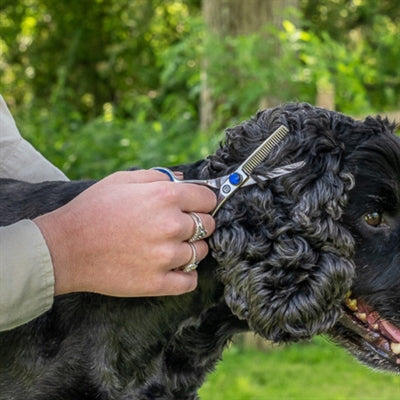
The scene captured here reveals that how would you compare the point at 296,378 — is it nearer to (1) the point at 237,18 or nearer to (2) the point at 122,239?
(1) the point at 237,18

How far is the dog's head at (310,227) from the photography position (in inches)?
96.5

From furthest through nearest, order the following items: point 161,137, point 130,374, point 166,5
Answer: point 166,5, point 161,137, point 130,374

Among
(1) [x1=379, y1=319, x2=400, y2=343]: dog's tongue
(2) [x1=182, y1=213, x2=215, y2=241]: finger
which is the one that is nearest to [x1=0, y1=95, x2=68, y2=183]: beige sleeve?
(2) [x1=182, y1=213, x2=215, y2=241]: finger

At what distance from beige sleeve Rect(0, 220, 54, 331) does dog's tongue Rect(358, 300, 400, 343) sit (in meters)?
1.02

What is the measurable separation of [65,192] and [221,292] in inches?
24.7

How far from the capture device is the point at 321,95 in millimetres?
7410

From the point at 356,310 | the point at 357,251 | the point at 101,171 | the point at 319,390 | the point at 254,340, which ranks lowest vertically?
the point at 254,340

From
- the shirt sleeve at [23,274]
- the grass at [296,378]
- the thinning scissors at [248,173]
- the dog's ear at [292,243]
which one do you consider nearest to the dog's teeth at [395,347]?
the dog's ear at [292,243]

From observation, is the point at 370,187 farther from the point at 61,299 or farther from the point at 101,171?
the point at 101,171

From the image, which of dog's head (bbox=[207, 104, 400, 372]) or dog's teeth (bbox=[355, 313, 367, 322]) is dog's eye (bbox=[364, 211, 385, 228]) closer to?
dog's head (bbox=[207, 104, 400, 372])

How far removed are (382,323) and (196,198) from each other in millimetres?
784

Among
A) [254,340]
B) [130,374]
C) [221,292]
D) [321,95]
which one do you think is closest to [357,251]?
[221,292]

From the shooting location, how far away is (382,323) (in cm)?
269

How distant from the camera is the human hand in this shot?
230 cm
